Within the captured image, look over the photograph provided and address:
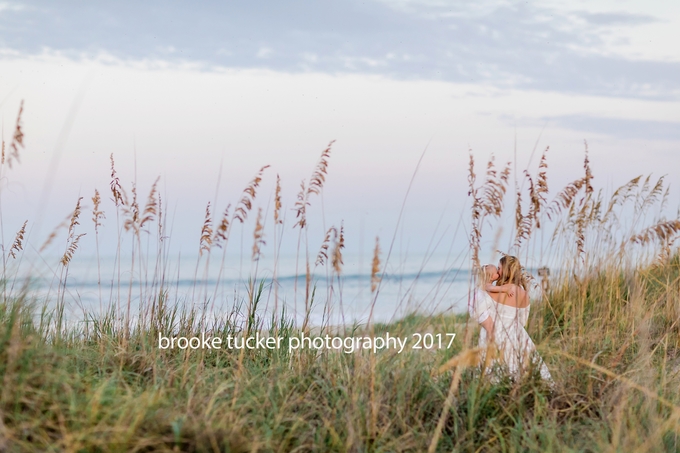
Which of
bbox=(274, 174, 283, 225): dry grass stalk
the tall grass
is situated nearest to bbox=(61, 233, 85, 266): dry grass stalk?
the tall grass

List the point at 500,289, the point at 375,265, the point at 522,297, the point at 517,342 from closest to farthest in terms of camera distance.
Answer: the point at 375,265 < the point at 517,342 < the point at 522,297 < the point at 500,289

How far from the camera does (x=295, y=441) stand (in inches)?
119

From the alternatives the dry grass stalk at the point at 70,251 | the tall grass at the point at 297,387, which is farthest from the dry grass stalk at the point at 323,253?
the dry grass stalk at the point at 70,251

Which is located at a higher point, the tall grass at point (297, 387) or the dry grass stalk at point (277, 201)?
the dry grass stalk at point (277, 201)

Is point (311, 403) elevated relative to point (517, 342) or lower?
lower

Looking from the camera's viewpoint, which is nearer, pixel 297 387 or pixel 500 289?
pixel 297 387

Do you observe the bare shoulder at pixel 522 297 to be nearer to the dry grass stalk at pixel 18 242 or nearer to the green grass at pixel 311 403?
→ the green grass at pixel 311 403

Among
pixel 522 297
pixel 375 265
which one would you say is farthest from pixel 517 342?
pixel 375 265

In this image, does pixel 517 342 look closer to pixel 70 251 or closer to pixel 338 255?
pixel 338 255

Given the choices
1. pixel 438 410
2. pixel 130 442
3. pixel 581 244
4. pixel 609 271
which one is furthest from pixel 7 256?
pixel 609 271

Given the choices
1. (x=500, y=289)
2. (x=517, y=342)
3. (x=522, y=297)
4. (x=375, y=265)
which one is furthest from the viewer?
(x=500, y=289)

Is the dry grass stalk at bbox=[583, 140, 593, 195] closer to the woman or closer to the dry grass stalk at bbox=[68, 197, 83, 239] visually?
the woman

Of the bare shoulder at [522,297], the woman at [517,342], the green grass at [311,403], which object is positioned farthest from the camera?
the bare shoulder at [522,297]

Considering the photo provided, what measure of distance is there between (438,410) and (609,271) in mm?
3388
